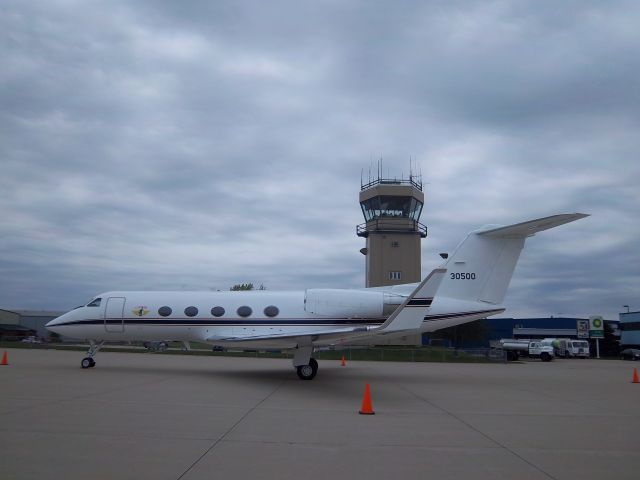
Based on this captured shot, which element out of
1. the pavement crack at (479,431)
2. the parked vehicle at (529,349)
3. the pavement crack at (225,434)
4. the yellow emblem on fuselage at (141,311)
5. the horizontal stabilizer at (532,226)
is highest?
the horizontal stabilizer at (532,226)

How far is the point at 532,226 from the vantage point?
16766mm

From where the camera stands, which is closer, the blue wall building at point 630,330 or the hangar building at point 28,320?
the blue wall building at point 630,330

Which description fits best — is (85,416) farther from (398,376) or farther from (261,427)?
(398,376)

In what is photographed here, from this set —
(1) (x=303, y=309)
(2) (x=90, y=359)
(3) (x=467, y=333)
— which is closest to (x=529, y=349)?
Result: (3) (x=467, y=333)

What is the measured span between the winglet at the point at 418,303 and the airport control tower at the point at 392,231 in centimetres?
3335

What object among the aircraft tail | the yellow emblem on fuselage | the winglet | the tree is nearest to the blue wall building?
the tree

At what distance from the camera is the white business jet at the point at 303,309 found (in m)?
17.6

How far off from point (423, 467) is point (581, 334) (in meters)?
50.1

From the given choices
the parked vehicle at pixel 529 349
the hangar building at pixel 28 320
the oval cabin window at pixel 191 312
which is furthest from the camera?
the hangar building at pixel 28 320

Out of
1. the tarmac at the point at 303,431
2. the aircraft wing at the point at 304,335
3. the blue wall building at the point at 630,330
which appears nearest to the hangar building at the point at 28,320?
the aircraft wing at the point at 304,335

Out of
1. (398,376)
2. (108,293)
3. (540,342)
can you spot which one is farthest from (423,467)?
(540,342)

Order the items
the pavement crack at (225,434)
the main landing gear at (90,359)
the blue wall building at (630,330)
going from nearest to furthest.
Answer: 1. the pavement crack at (225,434)
2. the main landing gear at (90,359)
3. the blue wall building at (630,330)

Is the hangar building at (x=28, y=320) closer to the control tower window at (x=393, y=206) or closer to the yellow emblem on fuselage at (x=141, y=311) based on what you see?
the control tower window at (x=393, y=206)

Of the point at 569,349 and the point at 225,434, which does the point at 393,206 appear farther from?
the point at 225,434
